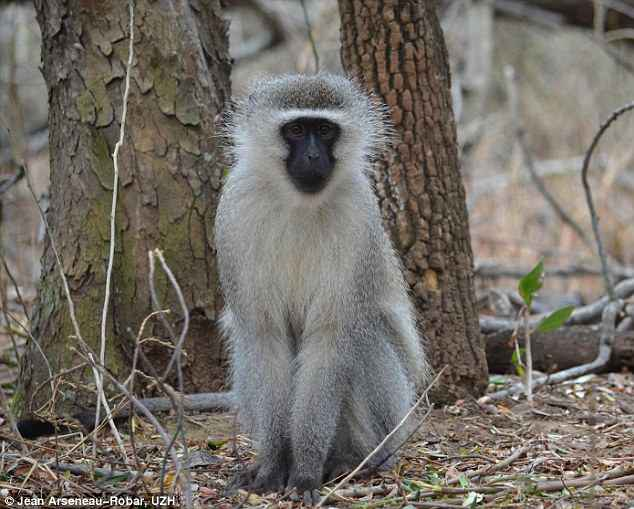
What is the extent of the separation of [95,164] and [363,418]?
7.05ft

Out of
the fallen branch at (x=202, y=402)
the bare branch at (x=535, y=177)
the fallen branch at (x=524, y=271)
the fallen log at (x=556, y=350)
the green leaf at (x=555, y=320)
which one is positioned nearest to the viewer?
the fallen branch at (x=202, y=402)

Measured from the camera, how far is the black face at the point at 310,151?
3.91 metres

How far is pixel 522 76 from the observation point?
15.2 m

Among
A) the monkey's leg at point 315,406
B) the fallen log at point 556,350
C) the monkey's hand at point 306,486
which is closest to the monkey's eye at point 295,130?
the monkey's leg at point 315,406

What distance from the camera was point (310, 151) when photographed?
12.8 feet

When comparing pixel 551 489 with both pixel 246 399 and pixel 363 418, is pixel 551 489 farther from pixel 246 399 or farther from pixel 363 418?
pixel 246 399

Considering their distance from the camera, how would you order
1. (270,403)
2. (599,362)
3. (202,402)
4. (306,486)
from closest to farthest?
(306,486) → (270,403) → (202,402) → (599,362)

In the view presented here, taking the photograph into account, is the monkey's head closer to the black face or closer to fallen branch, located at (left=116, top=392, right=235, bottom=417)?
the black face

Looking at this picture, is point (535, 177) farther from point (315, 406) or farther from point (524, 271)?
point (315, 406)

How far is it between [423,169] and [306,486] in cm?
207

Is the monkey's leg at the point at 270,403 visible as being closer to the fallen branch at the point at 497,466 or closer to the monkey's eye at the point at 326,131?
the fallen branch at the point at 497,466

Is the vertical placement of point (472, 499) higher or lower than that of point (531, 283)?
lower

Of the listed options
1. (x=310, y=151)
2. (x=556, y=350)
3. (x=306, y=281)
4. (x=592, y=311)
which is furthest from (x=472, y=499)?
(x=592, y=311)

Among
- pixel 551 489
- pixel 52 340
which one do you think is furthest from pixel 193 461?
pixel 551 489
